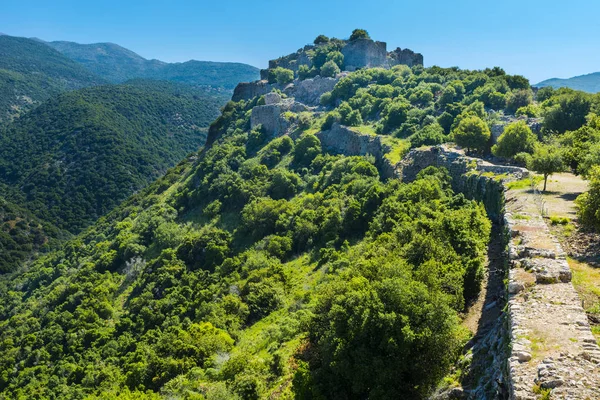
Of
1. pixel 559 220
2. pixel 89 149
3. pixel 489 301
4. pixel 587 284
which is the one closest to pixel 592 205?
pixel 559 220

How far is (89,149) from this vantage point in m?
125

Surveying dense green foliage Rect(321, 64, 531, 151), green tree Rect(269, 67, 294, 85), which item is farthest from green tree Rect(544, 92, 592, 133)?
green tree Rect(269, 67, 294, 85)

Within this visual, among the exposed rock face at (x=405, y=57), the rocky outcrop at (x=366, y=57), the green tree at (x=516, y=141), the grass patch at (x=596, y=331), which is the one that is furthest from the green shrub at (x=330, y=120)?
the grass patch at (x=596, y=331)

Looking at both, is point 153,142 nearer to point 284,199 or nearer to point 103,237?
point 103,237

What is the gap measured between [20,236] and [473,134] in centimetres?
10272

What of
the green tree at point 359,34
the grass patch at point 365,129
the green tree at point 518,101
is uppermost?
the green tree at point 359,34

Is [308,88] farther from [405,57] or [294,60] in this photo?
[405,57]

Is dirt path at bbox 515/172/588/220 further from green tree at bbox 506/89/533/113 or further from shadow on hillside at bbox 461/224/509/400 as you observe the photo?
green tree at bbox 506/89/533/113

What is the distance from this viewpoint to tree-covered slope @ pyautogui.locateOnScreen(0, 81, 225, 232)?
11300cm

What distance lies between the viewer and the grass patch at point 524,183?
23641 mm

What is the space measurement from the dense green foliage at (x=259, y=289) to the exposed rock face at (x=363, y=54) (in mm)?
32051

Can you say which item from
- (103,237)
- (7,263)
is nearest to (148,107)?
(7,263)

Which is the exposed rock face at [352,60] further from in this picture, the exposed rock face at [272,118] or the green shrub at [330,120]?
the green shrub at [330,120]

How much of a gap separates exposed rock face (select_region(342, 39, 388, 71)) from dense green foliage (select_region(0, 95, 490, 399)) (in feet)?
105
